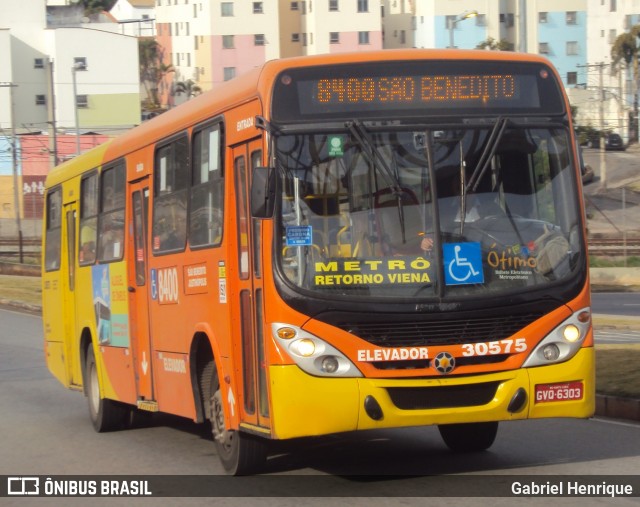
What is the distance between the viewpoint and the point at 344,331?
27.5ft

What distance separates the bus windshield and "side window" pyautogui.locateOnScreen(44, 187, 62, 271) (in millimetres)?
7703

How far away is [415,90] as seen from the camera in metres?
8.91

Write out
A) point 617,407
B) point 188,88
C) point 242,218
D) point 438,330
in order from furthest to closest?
point 188,88 < point 617,407 < point 242,218 < point 438,330

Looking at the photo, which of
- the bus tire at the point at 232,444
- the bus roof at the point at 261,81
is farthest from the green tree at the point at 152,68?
the bus tire at the point at 232,444

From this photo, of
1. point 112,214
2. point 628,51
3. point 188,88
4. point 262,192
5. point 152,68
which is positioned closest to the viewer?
point 262,192

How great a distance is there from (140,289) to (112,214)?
1.37 metres

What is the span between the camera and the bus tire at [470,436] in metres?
10.3

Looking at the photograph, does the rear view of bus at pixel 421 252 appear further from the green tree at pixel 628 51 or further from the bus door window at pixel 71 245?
the green tree at pixel 628 51

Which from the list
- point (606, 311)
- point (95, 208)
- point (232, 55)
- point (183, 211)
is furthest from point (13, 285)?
point (232, 55)

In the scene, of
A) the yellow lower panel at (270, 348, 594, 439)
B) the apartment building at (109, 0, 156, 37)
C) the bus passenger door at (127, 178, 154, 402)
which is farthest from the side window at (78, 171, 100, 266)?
the apartment building at (109, 0, 156, 37)

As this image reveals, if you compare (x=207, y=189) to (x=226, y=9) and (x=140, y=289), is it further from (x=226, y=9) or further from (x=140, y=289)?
(x=226, y=9)

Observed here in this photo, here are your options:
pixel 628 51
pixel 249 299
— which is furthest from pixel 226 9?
pixel 249 299

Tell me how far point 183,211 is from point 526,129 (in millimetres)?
3152

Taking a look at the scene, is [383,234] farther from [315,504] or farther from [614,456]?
[614,456]
